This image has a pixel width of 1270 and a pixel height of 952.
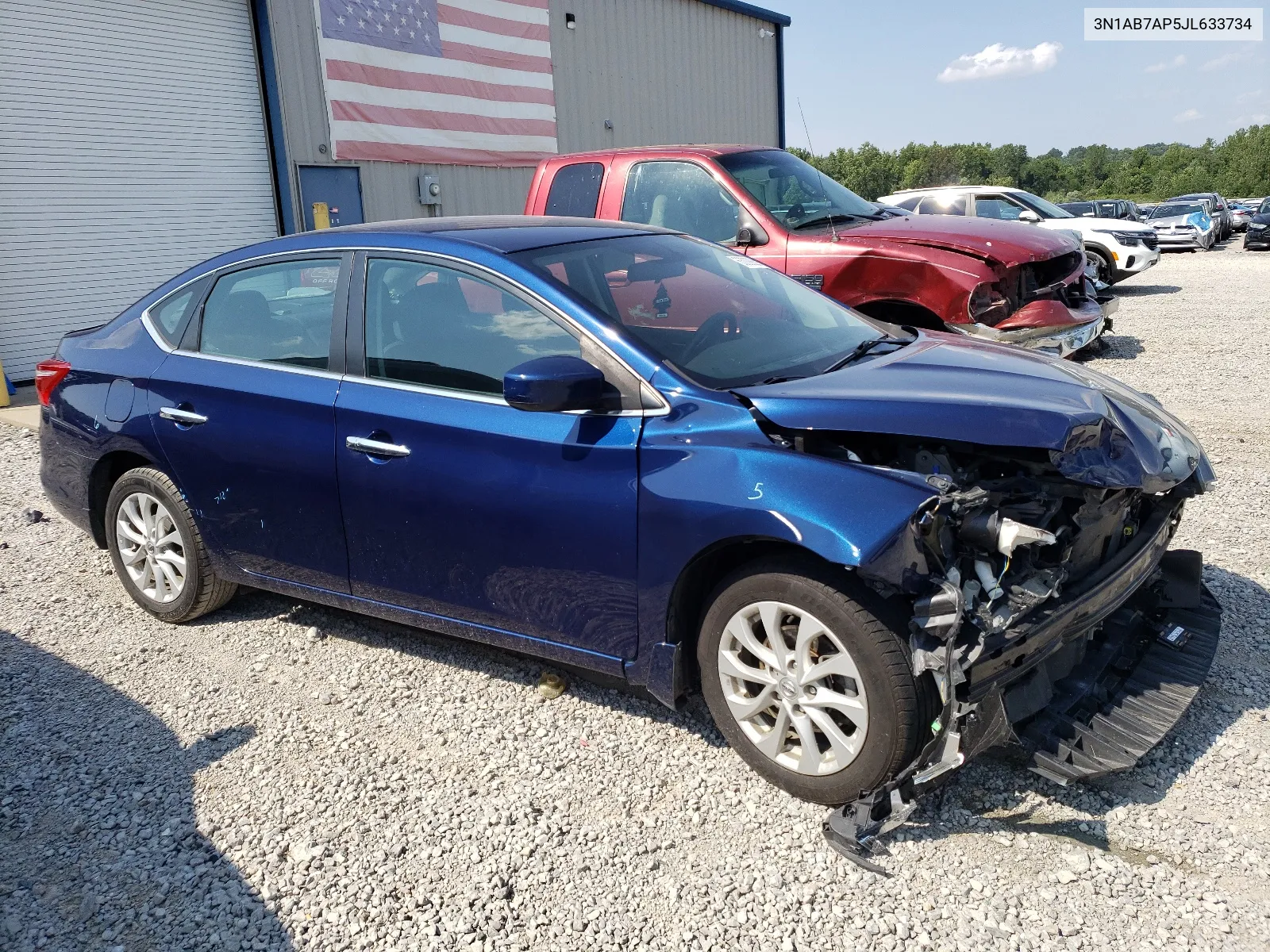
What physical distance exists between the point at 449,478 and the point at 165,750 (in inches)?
55.2

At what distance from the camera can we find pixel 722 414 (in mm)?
2998

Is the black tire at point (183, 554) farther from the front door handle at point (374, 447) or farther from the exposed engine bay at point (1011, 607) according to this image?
the exposed engine bay at point (1011, 607)

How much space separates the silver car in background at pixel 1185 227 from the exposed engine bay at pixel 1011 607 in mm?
29330

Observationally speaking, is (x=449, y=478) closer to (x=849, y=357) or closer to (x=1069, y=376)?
(x=849, y=357)

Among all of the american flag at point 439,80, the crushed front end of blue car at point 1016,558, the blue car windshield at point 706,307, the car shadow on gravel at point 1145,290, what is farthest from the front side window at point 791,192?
the car shadow on gravel at point 1145,290

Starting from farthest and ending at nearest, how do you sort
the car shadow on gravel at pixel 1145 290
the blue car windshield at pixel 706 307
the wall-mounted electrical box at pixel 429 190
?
the car shadow on gravel at pixel 1145 290 → the wall-mounted electrical box at pixel 429 190 → the blue car windshield at pixel 706 307

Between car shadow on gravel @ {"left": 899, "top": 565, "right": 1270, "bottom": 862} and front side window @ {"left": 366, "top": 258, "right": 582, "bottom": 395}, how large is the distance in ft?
5.95

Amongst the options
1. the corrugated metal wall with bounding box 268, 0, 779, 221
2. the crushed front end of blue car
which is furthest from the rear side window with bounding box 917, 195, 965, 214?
the crushed front end of blue car

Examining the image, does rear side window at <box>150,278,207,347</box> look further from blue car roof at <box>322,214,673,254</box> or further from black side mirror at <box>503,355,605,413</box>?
black side mirror at <box>503,355,605,413</box>

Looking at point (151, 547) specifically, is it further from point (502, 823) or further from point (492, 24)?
point (492, 24)

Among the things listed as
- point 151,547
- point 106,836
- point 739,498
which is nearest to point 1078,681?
point 739,498

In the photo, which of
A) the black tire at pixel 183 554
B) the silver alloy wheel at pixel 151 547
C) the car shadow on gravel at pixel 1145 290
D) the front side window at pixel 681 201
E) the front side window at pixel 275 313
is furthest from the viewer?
the car shadow on gravel at pixel 1145 290

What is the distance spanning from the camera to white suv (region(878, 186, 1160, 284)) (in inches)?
577

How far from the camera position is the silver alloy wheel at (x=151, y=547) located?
14.5ft
